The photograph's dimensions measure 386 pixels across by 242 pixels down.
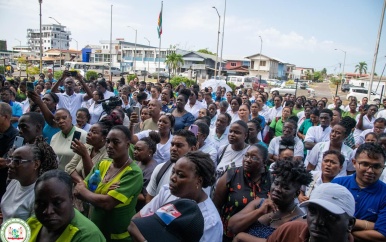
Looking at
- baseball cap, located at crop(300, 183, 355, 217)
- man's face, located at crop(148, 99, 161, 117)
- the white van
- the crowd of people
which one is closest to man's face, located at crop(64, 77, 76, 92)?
the crowd of people

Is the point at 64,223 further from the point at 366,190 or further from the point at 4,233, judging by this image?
the point at 366,190

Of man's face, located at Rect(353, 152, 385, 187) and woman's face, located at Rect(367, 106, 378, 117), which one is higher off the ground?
woman's face, located at Rect(367, 106, 378, 117)

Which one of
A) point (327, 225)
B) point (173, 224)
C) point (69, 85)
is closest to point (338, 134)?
point (327, 225)

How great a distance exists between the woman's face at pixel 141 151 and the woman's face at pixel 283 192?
1811 mm

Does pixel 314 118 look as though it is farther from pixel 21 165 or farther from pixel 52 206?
pixel 52 206

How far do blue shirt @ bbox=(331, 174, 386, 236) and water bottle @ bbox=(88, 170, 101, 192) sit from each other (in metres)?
2.46

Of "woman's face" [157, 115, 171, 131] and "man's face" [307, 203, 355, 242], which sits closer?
"man's face" [307, 203, 355, 242]

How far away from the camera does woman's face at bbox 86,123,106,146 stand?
363cm

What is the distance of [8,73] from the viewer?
1056 inches

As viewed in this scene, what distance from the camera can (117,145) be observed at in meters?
3.03

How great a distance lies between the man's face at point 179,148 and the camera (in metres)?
3.38

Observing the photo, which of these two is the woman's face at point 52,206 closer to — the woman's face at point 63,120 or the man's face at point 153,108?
the woman's face at point 63,120

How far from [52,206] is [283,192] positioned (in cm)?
174

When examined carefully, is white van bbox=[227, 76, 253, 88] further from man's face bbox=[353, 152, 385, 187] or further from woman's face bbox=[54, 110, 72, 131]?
man's face bbox=[353, 152, 385, 187]
